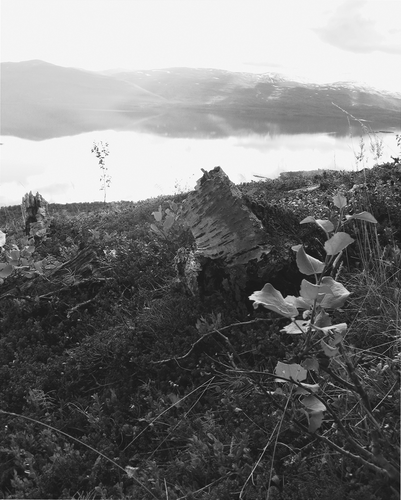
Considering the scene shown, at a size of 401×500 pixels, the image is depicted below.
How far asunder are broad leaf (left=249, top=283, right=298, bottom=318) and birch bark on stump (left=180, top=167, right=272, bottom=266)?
2.05 metres

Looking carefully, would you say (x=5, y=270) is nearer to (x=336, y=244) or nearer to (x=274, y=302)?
(x=274, y=302)

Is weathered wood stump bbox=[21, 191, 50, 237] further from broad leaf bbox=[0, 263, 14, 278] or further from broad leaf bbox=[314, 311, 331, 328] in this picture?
broad leaf bbox=[314, 311, 331, 328]

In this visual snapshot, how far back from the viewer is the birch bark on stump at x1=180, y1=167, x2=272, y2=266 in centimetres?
445

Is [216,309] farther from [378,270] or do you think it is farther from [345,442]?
[345,442]

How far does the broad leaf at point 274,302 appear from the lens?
7.25 ft

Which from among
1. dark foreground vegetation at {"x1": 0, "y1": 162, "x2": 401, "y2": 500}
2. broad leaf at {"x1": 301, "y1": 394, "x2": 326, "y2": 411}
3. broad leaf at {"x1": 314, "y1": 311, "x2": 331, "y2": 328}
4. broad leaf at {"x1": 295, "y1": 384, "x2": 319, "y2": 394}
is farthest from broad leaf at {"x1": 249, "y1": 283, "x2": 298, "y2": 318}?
broad leaf at {"x1": 301, "y1": 394, "x2": 326, "y2": 411}

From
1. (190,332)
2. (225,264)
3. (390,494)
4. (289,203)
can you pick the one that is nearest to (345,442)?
(390,494)

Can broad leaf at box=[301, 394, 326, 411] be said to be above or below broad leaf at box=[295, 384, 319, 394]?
below

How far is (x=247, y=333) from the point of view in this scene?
392 centimetres

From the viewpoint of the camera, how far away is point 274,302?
223cm

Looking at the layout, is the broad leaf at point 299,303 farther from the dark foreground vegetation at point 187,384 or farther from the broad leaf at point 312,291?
the dark foreground vegetation at point 187,384

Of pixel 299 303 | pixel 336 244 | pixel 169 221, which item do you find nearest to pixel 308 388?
pixel 299 303

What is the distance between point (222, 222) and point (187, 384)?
1.78 metres

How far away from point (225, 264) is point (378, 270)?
1.48 metres
